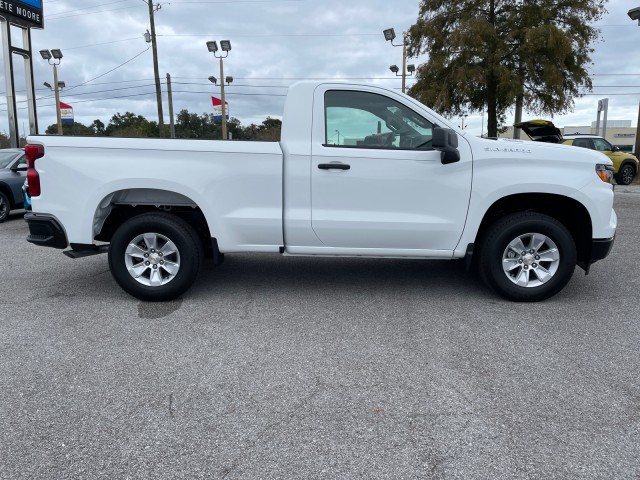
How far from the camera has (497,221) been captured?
4953mm

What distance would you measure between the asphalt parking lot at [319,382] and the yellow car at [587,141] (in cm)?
1126

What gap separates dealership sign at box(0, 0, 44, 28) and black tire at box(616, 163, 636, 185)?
858 inches

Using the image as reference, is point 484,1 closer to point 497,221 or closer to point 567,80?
point 567,80

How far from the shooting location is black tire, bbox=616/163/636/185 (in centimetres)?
1885

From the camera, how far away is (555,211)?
518 centimetres

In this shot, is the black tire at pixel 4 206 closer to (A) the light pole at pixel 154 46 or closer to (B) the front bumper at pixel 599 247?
(B) the front bumper at pixel 599 247

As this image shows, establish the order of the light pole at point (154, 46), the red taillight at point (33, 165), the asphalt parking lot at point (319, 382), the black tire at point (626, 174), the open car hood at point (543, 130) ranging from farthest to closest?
the light pole at point (154, 46) → the black tire at point (626, 174) → the open car hood at point (543, 130) → the red taillight at point (33, 165) → the asphalt parking lot at point (319, 382)

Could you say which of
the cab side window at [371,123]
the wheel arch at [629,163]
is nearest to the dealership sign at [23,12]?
the cab side window at [371,123]

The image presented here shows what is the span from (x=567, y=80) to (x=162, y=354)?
22575 mm

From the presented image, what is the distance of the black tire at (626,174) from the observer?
1885 centimetres

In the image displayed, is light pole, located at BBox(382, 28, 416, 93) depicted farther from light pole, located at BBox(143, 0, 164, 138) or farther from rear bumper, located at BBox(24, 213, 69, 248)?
rear bumper, located at BBox(24, 213, 69, 248)

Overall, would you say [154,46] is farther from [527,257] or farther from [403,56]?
[527,257]

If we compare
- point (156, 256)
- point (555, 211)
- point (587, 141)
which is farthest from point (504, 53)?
point (156, 256)

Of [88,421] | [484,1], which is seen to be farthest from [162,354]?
[484,1]
